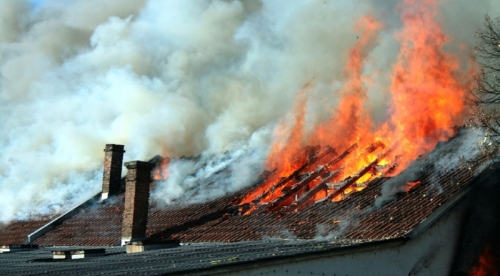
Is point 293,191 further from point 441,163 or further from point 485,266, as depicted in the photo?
point 485,266

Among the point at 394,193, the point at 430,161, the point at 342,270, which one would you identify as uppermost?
the point at 430,161

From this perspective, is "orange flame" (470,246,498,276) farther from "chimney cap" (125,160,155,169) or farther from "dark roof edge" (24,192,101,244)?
"dark roof edge" (24,192,101,244)

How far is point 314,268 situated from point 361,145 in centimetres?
834

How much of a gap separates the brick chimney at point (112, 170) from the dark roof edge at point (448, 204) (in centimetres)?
1301

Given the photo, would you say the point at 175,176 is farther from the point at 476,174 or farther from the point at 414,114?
the point at 476,174

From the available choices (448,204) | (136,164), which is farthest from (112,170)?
(448,204)

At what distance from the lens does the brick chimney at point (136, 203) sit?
54.3ft

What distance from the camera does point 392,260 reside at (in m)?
11.6

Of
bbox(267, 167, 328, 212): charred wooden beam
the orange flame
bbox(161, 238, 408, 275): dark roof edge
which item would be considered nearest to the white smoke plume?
Answer: the orange flame

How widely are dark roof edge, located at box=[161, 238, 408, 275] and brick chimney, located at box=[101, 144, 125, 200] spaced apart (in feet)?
42.0

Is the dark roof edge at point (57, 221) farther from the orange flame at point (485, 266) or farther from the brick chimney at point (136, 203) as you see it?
the orange flame at point (485, 266)

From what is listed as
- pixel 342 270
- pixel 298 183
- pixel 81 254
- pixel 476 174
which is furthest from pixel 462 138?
pixel 81 254

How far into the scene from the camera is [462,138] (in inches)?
633

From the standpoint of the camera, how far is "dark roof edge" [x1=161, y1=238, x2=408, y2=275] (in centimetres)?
894
